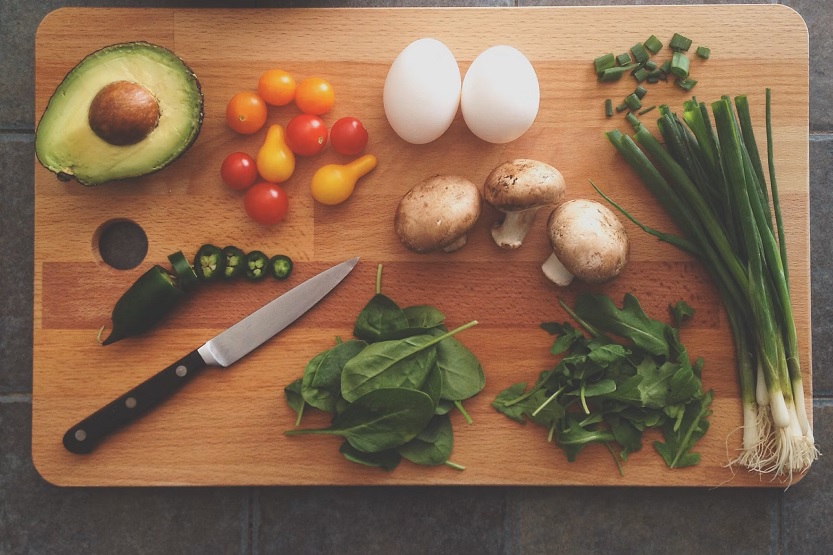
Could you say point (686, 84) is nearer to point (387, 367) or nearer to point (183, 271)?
point (387, 367)

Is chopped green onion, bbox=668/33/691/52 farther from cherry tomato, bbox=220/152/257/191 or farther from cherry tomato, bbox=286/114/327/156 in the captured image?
cherry tomato, bbox=220/152/257/191

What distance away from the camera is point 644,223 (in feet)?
4.44

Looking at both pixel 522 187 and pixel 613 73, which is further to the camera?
pixel 613 73

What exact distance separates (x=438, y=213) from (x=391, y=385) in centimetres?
36

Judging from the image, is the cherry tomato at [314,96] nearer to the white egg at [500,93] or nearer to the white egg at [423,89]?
the white egg at [423,89]

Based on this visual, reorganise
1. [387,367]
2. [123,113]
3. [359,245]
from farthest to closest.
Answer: [359,245], [387,367], [123,113]

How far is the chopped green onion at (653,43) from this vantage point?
1335mm

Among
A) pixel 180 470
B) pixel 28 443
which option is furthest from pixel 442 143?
pixel 28 443

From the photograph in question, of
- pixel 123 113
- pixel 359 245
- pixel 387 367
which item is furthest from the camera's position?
pixel 359 245

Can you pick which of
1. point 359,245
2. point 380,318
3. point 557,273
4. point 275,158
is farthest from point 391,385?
point 275,158

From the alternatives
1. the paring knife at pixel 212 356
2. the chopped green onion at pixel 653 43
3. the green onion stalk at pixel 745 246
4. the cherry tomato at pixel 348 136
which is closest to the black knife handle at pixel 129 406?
the paring knife at pixel 212 356

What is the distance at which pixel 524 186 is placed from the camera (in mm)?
1199

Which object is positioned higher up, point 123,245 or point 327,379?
point 123,245

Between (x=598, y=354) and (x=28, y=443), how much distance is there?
1.29m
